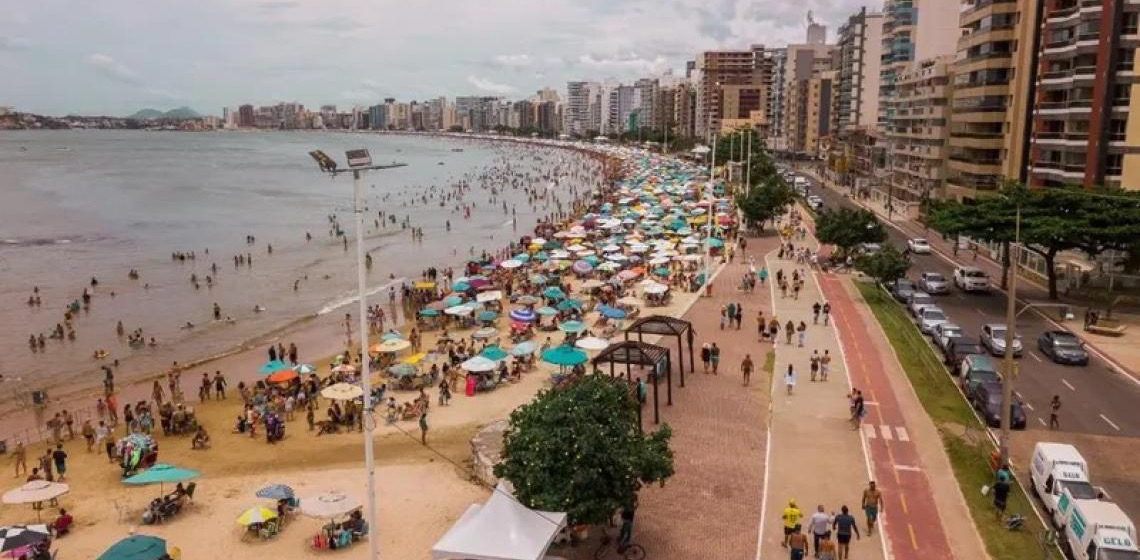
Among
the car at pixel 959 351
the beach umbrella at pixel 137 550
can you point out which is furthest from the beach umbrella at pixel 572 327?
the beach umbrella at pixel 137 550

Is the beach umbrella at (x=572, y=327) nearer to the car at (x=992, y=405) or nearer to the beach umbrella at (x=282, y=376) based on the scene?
the beach umbrella at (x=282, y=376)

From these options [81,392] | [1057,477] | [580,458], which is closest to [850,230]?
[1057,477]

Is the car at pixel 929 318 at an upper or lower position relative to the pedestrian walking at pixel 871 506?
upper

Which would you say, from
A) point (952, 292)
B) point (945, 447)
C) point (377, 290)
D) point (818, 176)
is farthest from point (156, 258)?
point (818, 176)

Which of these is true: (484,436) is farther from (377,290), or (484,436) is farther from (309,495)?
(377,290)

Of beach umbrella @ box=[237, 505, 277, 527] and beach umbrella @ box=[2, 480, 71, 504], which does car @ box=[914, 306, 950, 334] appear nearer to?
beach umbrella @ box=[237, 505, 277, 527]

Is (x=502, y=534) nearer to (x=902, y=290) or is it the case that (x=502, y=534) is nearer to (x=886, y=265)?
(x=886, y=265)
